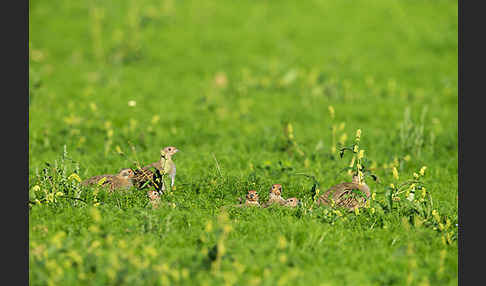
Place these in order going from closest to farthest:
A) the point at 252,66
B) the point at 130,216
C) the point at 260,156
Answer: the point at 130,216, the point at 260,156, the point at 252,66

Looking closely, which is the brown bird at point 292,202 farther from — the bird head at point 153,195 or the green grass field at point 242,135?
the bird head at point 153,195

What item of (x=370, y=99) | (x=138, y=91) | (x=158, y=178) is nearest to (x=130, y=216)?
(x=158, y=178)

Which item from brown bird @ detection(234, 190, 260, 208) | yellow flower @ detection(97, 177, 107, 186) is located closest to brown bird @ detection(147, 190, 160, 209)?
yellow flower @ detection(97, 177, 107, 186)

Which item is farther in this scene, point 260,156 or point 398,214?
point 260,156

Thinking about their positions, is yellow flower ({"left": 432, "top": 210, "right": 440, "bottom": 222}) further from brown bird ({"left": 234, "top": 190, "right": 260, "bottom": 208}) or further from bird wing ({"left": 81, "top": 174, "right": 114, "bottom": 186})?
bird wing ({"left": 81, "top": 174, "right": 114, "bottom": 186})

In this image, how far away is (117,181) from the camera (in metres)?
7.74

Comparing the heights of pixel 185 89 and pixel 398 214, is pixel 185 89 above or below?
above

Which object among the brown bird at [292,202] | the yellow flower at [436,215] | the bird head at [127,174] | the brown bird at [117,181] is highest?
the bird head at [127,174]

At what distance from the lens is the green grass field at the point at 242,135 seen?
5977 mm

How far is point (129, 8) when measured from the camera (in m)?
18.0

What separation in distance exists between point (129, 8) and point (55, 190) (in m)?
11.7


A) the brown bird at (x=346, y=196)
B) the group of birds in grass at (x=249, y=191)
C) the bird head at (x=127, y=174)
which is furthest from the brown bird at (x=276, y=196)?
the bird head at (x=127, y=174)

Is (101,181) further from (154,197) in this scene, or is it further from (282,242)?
(282,242)

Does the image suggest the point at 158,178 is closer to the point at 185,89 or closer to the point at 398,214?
the point at 398,214
